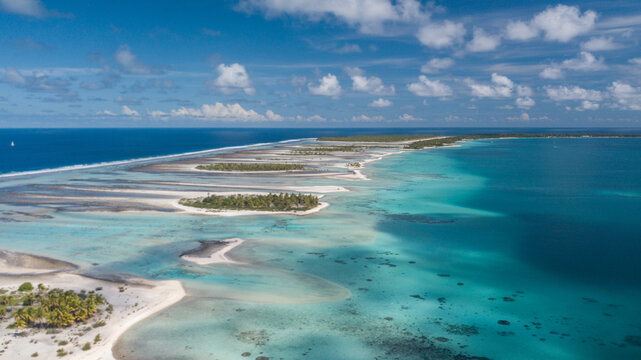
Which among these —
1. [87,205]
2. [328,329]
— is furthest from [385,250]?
[87,205]

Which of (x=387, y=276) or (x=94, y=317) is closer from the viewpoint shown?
(x=94, y=317)

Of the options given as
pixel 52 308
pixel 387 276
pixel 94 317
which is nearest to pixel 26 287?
pixel 52 308

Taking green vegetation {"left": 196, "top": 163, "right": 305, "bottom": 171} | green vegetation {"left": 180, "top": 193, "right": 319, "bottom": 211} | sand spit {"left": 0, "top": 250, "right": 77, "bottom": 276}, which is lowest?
sand spit {"left": 0, "top": 250, "right": 77, "bottom": 276}

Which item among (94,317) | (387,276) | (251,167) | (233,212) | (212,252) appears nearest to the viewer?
(94,317)

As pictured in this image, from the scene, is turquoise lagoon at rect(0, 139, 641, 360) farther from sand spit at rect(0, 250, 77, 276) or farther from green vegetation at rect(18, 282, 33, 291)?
green vegetation at rect(18, 282, 33, 291)

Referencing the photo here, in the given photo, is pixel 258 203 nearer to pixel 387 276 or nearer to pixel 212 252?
pixel 212 252

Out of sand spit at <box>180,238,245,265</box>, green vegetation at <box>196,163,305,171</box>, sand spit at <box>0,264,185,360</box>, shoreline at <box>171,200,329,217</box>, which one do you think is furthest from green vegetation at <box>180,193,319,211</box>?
green vegetation at <box>196,163,305,171</box>
